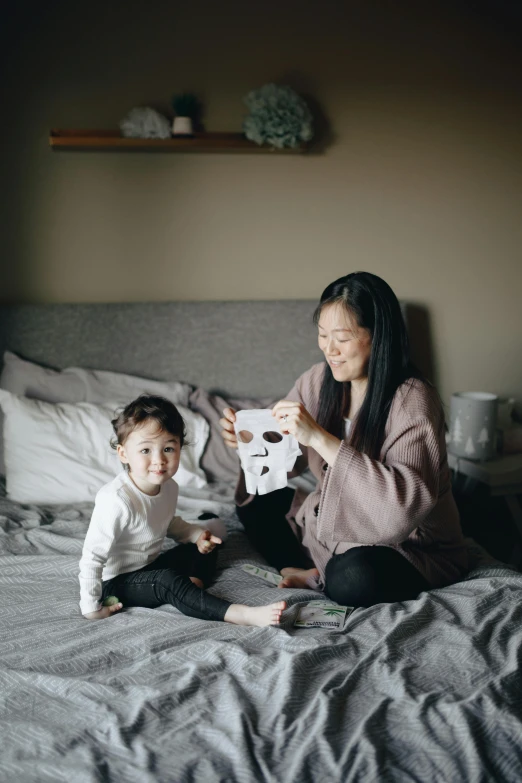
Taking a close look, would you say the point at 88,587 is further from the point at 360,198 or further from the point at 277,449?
the point at 360,198

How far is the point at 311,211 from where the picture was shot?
308 centimetres

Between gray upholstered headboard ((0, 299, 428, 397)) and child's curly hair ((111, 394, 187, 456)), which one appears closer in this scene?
child's curly hair ((111, 394, 187, 456))

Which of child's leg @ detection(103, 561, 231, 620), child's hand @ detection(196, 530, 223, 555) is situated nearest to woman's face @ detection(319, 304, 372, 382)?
child's hand @ detection(196, 530, 223, 555)

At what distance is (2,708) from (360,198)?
8.09 feet

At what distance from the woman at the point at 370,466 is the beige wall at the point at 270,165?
1177 mm

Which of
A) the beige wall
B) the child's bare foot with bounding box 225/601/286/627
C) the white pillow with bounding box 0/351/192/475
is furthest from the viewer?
the beige wall

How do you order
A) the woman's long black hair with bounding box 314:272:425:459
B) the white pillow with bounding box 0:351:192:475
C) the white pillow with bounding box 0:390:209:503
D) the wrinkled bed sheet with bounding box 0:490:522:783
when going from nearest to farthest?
the wrinkled bed sheet with bounding box 0:490:522:783, the woman's long black hair with bounding box 314:272:425:459, the white pillow with bounding box 0:390:209:503, the white pillow with bounding box 0:351:192:475

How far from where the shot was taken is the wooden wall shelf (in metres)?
2.80

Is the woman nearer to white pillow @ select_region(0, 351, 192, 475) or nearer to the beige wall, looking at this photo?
white pillow @ select_region(0, 351, 192, 475)

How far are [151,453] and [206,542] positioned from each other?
0.31 metres

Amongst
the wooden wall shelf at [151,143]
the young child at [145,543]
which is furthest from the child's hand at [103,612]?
the wooden wall shelf at [151,143]

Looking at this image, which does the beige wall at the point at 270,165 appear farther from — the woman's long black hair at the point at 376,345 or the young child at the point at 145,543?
the young child at the point at 145,543

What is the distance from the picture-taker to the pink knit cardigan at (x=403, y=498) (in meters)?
1.72

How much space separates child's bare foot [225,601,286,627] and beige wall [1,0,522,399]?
1.69 metres
